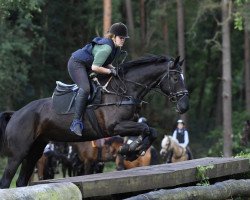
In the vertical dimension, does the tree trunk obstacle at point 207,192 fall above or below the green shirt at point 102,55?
below

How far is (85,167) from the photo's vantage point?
2255 centimetres

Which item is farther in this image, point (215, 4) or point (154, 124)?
point (154, 124)

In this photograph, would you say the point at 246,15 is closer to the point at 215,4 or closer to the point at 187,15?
the point at 215,4

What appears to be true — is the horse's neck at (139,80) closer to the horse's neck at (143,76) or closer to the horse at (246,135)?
the horse's neck at (143,76)

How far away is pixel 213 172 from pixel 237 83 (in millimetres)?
43542

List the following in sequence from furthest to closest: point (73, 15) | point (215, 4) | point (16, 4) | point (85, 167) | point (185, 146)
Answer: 1. point (73, 15)
2. point (215, 4)
3. point (185, 146)
4. point (85, 167)
5. point (16, 4)

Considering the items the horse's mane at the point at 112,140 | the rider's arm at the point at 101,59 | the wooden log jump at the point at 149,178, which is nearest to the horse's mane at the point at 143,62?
the rider's arm at the point at 101,59

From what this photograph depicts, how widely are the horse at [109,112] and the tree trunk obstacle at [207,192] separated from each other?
1.15m

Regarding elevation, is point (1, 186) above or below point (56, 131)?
below

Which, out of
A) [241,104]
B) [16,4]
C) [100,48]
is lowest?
[241,104]

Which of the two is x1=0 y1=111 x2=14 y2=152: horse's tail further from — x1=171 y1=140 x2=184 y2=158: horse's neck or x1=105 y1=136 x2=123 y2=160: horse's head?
x1=171 y1=140 x2=184 y2=158: horse's neck

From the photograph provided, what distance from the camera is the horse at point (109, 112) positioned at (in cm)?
1157

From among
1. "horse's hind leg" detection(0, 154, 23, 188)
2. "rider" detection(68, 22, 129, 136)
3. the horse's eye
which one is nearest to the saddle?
"rider" detection(68, 22, 129, 136)

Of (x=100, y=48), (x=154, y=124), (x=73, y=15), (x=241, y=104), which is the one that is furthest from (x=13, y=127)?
(x=241, y=104)
